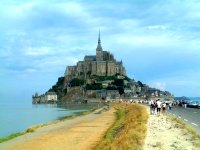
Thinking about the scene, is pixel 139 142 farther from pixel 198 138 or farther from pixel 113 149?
pixel 198 138

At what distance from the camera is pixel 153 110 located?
48.0 meters

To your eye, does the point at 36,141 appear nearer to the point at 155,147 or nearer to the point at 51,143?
the point at 51,143

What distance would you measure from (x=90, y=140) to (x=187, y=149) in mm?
13469

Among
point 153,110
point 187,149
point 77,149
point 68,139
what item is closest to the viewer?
point 187,149

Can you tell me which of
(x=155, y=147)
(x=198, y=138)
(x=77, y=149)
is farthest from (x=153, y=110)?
(x=155, y=147)

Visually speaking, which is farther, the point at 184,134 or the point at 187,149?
the point at 184,134

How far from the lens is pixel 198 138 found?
2016 centimetres

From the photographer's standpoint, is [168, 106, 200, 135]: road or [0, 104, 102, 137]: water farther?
[0, 104, 102, 137]: water

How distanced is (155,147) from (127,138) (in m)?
2.19

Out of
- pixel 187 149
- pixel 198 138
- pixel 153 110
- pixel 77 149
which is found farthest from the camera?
pixel 153 110

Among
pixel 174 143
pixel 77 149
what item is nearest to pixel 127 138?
pixel 174 143

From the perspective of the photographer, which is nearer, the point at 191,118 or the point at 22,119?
the point at 191,118

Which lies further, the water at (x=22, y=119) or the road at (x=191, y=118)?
the water at (x=22, y=119)

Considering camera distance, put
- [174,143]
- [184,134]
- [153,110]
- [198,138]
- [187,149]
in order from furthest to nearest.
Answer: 1. [153,110]
2. [184,134]
3. [198,138]
4. [174,143]
5. [187,149]
